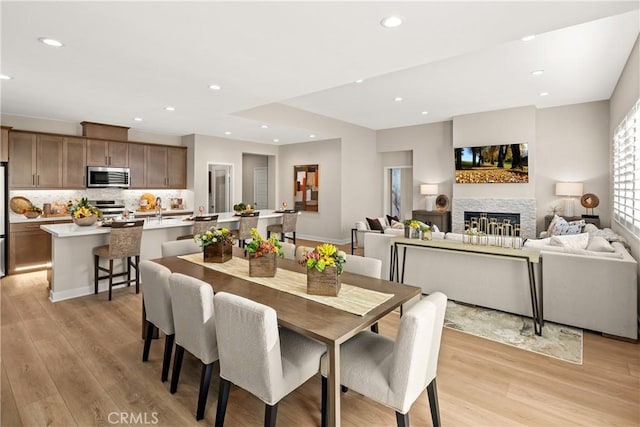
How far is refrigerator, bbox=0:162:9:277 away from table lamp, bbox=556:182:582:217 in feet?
30.5

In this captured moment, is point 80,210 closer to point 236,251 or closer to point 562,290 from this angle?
point 236,251

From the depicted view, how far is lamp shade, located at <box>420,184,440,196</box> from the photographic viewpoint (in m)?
7.73

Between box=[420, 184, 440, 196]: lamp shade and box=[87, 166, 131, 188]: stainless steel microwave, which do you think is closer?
box=[87, 166, 131, 188]: stainless steel microwave

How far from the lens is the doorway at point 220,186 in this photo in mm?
8367

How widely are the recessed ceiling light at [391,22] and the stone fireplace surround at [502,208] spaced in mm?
5424

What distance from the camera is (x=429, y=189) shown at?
7.77 meters

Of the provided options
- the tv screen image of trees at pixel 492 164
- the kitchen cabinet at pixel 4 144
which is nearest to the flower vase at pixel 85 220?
the kitchen cabinet at pixel 4 144

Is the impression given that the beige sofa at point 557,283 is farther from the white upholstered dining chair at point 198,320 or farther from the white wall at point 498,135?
the white wall at point 498,135

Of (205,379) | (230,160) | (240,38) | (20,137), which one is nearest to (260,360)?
(205,379)

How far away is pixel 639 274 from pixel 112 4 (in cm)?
505

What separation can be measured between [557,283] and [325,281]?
262cm

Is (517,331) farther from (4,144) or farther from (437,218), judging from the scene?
(4,144)

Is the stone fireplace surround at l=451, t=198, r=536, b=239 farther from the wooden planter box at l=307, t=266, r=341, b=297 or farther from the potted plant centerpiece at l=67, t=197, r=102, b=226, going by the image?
the potted plant centerpiece at l=67, t=197, r=102, b=226

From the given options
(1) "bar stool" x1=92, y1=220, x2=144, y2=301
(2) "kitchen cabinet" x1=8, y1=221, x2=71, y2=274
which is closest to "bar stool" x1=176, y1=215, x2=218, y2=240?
(1) "bar stool" x1=92, y1=220, x2=144, y2=301
